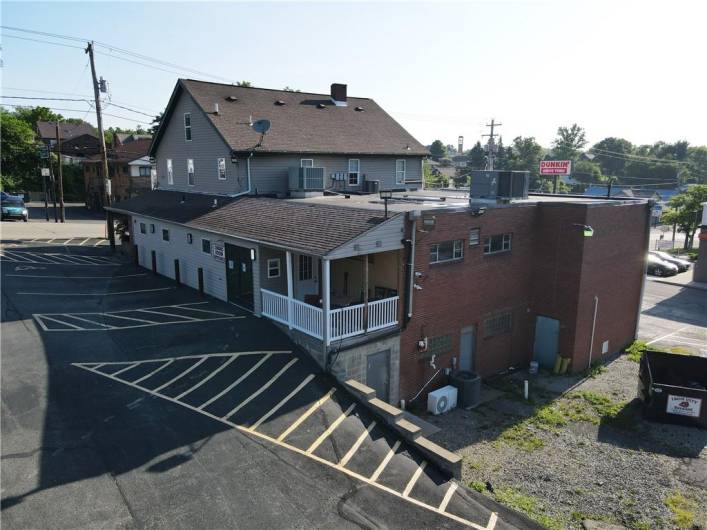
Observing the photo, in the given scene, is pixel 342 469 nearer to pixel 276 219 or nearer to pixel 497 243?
pixel 276 219

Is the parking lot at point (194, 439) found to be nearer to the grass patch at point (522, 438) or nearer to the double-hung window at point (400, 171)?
the grass patch at point (522, 438)

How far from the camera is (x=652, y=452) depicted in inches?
586

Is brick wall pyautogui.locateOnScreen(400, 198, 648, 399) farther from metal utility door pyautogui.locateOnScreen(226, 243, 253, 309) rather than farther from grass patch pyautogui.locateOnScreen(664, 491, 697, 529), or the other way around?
grass patch pyautogui.locateOnScreen(664, 491, 697, 529)

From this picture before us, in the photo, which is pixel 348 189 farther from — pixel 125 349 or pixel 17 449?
pixel 17 449

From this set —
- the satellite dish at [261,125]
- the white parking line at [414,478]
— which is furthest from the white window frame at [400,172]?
the white parking line at [414,478]

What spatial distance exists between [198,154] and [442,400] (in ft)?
56.8

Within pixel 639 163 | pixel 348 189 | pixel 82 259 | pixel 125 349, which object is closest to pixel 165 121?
pixel 82 259

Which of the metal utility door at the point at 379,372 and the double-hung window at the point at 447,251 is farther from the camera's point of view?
the double-hung window at the point at 447,251

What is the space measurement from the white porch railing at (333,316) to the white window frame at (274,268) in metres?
1.23

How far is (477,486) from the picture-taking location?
12367 millimetres

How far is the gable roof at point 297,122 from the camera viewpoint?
24.1 meters

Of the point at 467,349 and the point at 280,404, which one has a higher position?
the point at 280,404

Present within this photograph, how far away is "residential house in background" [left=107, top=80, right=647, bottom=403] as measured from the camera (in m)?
15.6

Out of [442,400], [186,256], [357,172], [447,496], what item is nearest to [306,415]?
[447,496]
